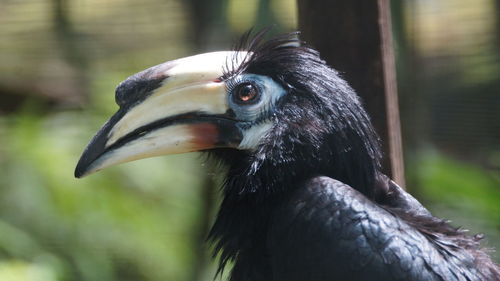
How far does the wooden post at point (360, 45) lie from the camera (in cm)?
310

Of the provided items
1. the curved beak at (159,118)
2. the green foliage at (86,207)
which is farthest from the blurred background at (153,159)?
the curved beak at (159,118)

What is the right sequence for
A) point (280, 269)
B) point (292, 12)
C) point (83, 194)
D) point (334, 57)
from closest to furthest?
1. point (280, 269)
2. point (334, 57)
3. point (292, 12)
4. point (83, 194)

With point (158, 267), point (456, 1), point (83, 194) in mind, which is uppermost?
point (456, 1)

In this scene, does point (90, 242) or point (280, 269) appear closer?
point (280, 269)

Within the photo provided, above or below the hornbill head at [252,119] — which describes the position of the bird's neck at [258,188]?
below

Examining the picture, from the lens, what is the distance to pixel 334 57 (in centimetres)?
313

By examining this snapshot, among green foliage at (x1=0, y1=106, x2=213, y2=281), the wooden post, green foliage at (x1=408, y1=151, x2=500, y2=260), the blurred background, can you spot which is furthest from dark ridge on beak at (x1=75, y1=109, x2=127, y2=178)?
green foliage at (x1=408, y1=151, x2=500, y2=260)

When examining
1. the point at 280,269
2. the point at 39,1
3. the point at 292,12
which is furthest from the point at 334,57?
the point at 39,1

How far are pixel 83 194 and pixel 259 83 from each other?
10.1ft

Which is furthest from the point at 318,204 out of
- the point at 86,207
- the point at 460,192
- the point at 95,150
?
the point at 86,207

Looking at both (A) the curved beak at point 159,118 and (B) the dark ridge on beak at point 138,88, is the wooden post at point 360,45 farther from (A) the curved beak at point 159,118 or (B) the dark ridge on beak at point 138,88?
(B) the dark ridge on beak at point 138,88

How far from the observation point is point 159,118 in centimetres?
265

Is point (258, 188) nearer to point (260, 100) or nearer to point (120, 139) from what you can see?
point (260, 100)

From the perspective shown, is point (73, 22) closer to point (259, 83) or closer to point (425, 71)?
point (425, 71)
